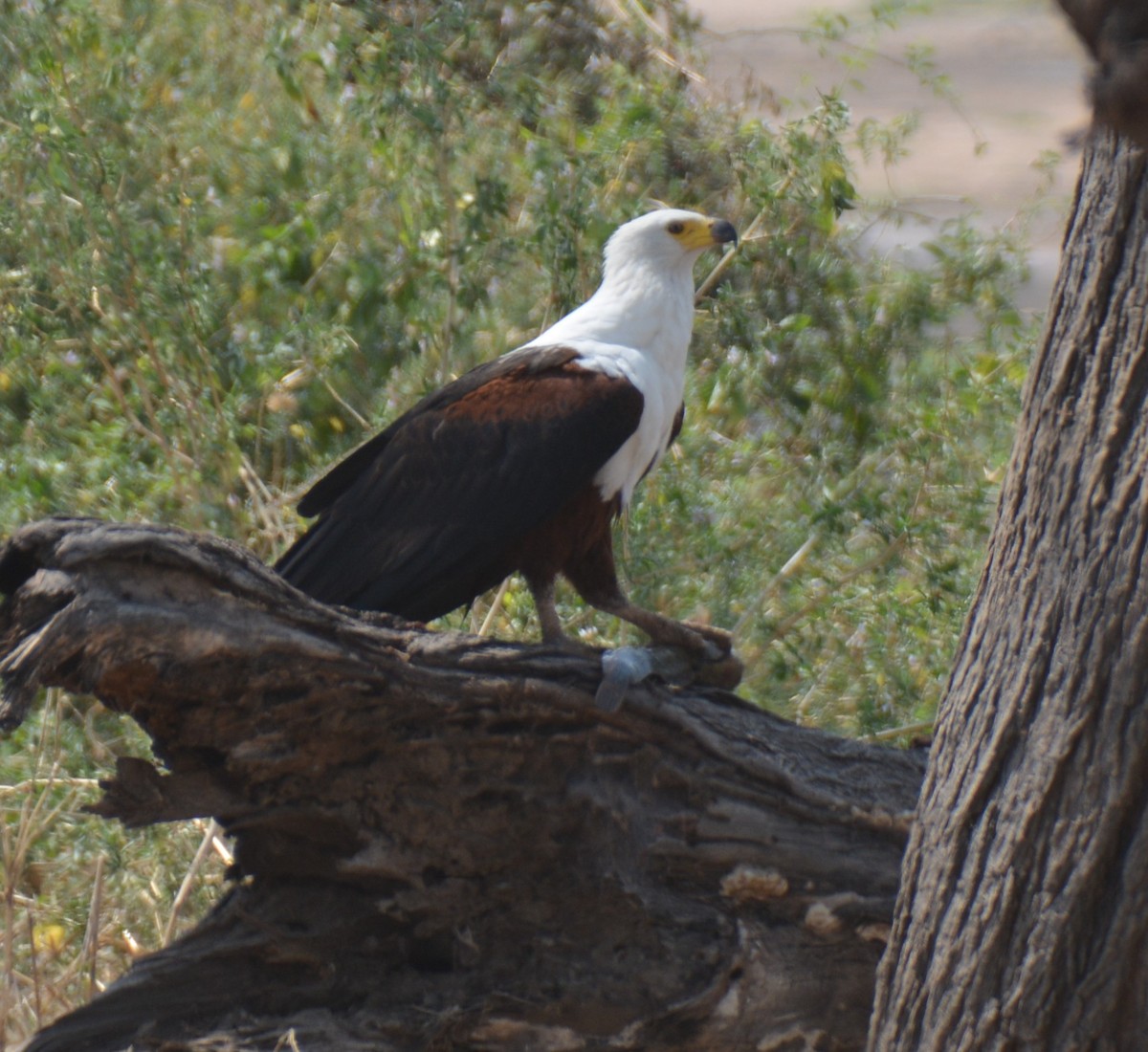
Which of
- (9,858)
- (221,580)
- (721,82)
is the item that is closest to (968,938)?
(221,580)

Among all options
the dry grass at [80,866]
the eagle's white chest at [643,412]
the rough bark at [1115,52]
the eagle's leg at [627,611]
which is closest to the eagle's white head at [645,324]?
the eagle's white chest at [643,412]

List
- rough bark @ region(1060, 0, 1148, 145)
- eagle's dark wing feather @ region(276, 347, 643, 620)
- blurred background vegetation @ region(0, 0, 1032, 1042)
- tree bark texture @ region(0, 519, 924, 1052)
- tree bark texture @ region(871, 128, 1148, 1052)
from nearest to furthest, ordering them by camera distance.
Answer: rough bark @ region(1060, 0, 1148, 145), tree bark texture @ region(871, 128, 1148, 1052), tree bark texture @ region(0, 519, 924, 1052), eagle's dark wing feather @ region(276, 347, 643, 620), blurred background vegetation @ region(0, 0, 1032, 1042)

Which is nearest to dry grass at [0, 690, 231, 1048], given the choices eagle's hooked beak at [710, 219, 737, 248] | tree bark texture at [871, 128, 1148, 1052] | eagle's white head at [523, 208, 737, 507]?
eagle's white head at [523, 208, 737, 507]

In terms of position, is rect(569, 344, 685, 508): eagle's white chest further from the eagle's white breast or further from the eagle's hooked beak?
the eagle's hooked beak

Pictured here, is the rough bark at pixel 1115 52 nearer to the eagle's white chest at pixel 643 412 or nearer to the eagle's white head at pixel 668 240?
the eagle's white chest at pixel 643 412

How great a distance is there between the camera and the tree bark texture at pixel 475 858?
2.41 m

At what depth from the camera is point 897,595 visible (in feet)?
15.0

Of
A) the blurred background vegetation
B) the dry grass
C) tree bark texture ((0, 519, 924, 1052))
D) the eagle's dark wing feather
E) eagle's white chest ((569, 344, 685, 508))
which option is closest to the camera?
tree bark texture ((0, 519, 924, 1052))

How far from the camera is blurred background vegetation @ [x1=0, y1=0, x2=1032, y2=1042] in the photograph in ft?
14.1

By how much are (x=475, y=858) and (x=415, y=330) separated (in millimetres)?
2844

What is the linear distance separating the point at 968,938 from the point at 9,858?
248 centimetres

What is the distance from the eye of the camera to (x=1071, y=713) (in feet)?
6.26

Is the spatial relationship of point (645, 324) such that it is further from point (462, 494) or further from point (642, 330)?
point (462, 494)

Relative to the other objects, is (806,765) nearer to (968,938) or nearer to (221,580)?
(968,938)
